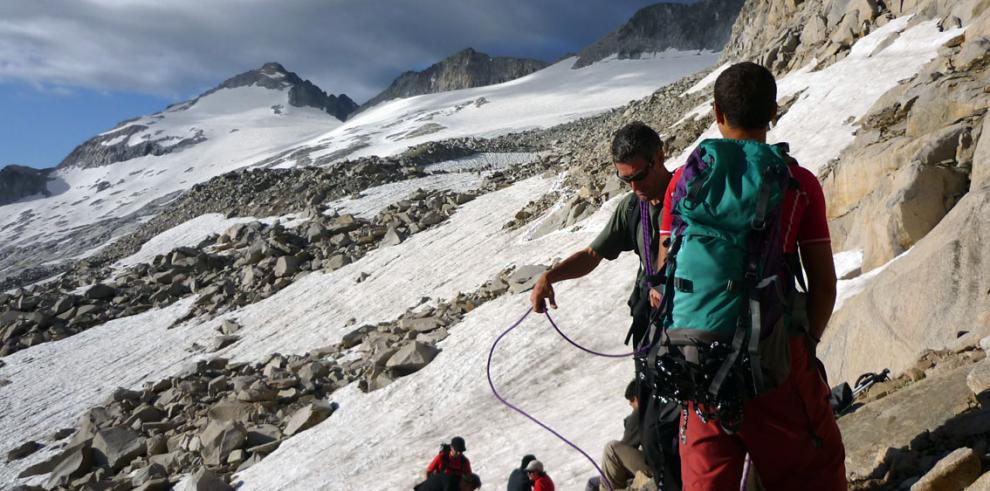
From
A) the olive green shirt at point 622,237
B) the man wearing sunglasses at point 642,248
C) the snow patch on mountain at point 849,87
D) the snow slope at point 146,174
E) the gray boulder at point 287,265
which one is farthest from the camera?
the snow slope at point 146,174

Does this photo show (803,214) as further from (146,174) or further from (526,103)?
(146,174)

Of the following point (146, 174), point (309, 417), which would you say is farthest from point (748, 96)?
point (146, 174)

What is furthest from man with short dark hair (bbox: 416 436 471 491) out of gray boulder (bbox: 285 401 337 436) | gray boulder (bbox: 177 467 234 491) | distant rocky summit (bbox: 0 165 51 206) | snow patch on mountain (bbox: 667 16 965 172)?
distant rocky summit (bbox: 0 165 51 206)

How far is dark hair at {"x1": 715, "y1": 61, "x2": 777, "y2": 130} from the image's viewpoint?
8.65 feet

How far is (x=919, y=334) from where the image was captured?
209 inches

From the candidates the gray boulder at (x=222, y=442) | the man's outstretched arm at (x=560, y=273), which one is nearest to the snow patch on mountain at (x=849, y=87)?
the man's outstretched arm at (x=560, y=273)

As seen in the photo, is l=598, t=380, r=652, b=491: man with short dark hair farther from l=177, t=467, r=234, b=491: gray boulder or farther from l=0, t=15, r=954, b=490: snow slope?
l=177, t=467, r=234, b=491: gray boulder

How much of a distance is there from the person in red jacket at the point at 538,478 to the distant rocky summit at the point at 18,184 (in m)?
184

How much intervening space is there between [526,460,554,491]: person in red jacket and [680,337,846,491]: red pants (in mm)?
3985

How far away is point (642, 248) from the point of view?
3.88 meters

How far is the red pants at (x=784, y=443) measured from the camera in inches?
102

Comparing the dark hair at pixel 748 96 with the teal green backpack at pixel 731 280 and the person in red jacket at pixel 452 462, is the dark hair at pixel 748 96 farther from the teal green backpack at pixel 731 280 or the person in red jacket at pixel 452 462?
the person in red jacket at pixel 452 462

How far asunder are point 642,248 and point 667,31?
15799cm

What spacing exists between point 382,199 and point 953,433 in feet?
110
